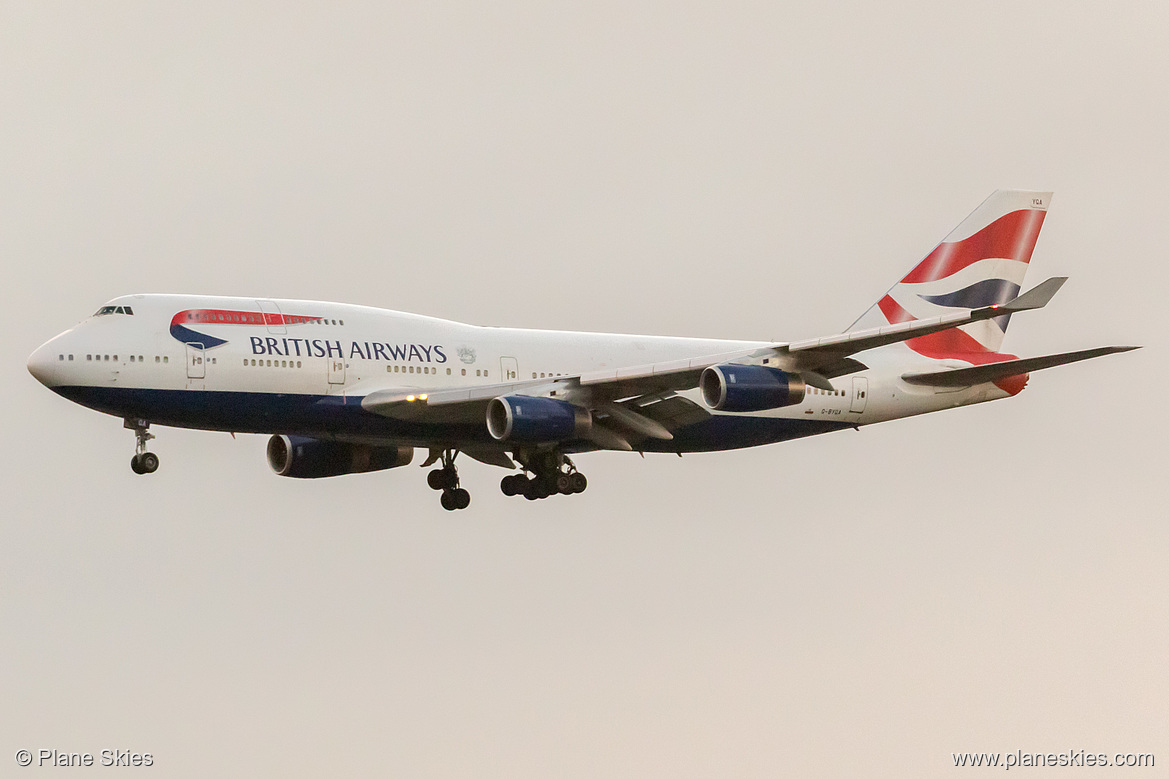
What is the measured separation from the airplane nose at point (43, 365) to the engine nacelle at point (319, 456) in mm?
9004

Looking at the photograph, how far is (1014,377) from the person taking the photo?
51.5 m

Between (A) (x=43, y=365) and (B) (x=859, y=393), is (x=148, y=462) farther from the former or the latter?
(B) (x=859, y=393)

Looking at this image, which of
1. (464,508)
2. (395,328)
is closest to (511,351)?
(395,328)

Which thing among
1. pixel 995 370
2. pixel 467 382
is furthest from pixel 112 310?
pixel 995 370

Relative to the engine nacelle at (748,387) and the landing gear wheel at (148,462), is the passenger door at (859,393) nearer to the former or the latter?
the engine nacelle at (748,387)

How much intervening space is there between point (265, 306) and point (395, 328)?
148 inches

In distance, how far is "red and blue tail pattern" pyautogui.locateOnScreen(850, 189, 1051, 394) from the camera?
177ft

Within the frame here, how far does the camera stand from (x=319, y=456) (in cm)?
5097

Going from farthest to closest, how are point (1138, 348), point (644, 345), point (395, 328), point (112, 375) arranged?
point (644, 345) < point (395, 328) < point (112, 375) < point (1138, 348)

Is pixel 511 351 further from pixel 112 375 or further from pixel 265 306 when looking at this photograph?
pixel 112 375

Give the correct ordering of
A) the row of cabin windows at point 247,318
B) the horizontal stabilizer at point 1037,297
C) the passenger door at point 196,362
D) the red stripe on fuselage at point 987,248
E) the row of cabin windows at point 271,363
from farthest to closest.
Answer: the red stripe on fuselage at point 987,248, the row of cabin windows at point 247,318, the row of cabin windows at point 271,363, the passenger door at point 196,362, the horizontal stabilizer at point 1037,297

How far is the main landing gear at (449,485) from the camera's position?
52438 millimetres

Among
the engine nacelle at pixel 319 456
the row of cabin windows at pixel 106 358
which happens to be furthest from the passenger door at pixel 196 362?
the engine nacelle at pixel 319 456

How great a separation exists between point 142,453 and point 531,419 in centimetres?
1057
